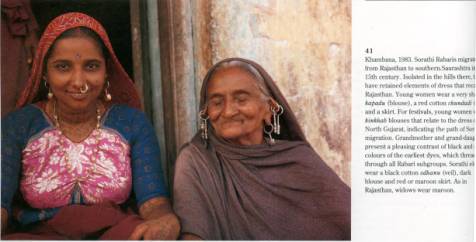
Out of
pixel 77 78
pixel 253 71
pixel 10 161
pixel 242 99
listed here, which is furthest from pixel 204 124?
pixel 10 161

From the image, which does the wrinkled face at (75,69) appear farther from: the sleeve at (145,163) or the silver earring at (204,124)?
the silver earring at (204,124)

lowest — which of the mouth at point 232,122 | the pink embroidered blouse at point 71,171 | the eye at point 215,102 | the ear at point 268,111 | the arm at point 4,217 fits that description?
the arm at point 4,217

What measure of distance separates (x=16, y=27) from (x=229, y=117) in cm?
113

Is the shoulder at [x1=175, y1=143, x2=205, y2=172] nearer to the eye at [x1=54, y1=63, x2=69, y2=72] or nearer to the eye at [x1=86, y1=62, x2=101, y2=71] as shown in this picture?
the eye at [x1=86, y1=62, x2=101, y2=71]

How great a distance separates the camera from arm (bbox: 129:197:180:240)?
9.68 feet

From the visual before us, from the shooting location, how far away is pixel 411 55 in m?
3.04

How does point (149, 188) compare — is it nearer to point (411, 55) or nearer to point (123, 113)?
point (123, 113)

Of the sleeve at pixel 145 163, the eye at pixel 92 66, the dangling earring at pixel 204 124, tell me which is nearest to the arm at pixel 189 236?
the sleeve at pixel 145 163

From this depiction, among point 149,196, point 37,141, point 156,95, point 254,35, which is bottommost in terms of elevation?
point 149,196

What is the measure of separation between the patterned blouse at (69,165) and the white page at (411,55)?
1.00 meters

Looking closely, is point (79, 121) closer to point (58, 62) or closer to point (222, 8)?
point (58, 62)

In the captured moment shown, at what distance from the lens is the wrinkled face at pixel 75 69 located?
2.92 metres

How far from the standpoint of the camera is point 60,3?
3014 millimetres

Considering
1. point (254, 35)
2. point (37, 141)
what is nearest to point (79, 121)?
point (37, 141)
